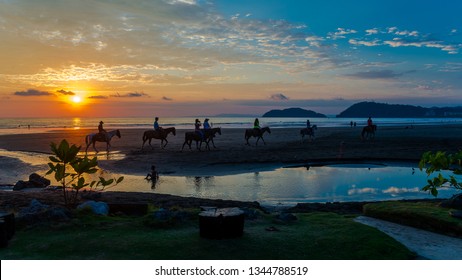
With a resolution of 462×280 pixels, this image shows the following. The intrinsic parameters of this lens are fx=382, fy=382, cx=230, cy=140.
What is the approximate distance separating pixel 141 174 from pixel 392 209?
1431cm

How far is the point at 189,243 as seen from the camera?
22.8ft

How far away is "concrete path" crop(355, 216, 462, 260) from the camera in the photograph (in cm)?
683

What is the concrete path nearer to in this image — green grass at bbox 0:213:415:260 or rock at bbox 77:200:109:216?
green grass at bbox 0:213:415:260

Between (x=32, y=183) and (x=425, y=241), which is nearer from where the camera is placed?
(x=425, y=241)

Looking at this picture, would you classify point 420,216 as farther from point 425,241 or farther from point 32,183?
point 32,183

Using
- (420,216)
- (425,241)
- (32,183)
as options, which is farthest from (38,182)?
(425,241)

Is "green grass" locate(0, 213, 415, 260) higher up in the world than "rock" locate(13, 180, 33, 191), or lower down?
higher up

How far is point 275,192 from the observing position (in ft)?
50.6

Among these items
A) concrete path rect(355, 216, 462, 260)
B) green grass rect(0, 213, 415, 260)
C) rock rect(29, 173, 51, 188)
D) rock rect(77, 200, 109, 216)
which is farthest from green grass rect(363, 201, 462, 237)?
rock rect(29, 173, 51, 188)

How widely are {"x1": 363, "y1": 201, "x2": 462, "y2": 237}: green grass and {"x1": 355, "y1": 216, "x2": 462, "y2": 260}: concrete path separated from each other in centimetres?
24

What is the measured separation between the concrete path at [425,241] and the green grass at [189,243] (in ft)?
1.36

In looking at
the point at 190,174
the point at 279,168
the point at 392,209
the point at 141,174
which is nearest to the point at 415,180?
the point at 279,168

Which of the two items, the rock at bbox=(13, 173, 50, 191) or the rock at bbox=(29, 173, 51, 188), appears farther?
the rock at bbox=(29, 173, 51, 188)

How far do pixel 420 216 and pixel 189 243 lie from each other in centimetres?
552
